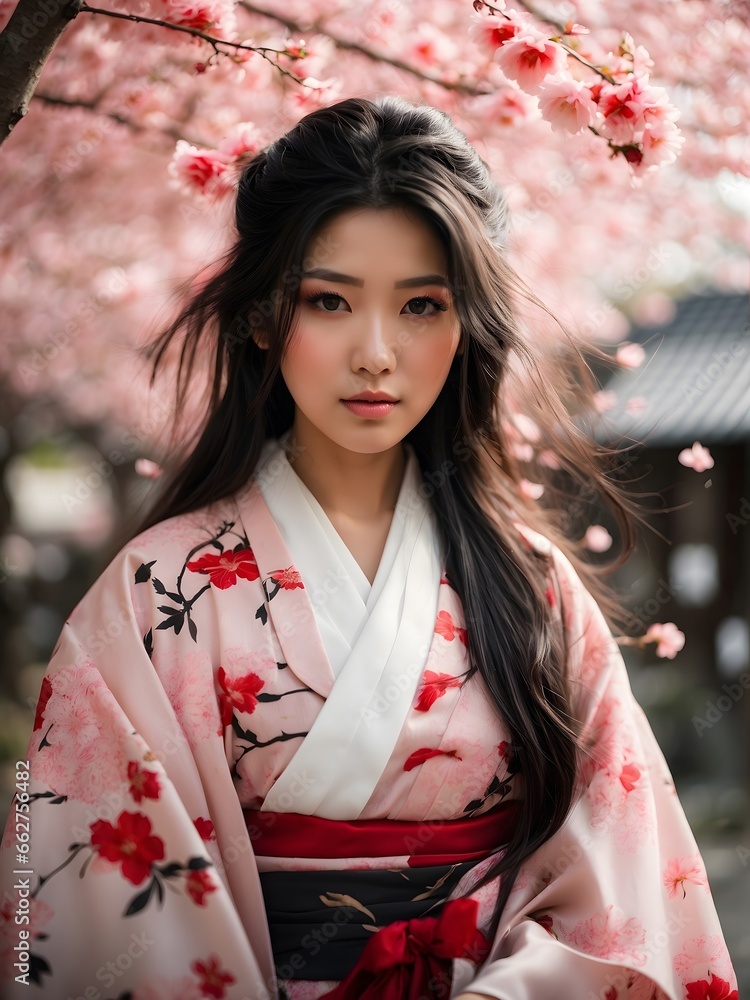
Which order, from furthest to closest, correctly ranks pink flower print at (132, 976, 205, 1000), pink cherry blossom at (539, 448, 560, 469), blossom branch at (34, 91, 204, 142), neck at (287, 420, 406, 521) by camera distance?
blossom branch at (34, 91, 204, 142)
pink cherry blossom at (539, 448, 560, 469)
neck at (287, 420, 406, 521)
pink flower print at (132, 976, 205, 1000)

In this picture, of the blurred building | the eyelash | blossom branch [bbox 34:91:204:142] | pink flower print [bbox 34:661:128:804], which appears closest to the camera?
pink flower print [bbox 34:661:128:804]

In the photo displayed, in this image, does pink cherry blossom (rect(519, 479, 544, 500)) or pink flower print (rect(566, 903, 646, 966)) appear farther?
pink cherry blossom (rect(519, 479, 544, 500))

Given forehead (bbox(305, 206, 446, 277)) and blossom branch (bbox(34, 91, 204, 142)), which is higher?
blossom branch (bbox(34, 91, 204, 142))

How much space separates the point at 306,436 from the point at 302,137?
0.66 metres

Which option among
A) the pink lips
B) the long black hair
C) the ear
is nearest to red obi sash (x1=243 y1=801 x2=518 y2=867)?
the long black hair

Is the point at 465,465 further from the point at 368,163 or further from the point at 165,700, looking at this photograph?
the point at 165,700

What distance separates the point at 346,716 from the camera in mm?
1812

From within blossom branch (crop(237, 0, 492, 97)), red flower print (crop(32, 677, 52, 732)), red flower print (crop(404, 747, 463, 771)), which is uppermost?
blossom branch (crop(237, 0, 492, 97))

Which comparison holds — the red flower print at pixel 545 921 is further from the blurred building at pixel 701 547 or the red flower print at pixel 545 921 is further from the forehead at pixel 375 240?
the blurred building at pixel 701 547

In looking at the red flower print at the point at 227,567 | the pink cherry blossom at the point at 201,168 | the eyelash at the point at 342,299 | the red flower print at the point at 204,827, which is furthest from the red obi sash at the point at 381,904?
the pink cherry blossom at the point at 201,168

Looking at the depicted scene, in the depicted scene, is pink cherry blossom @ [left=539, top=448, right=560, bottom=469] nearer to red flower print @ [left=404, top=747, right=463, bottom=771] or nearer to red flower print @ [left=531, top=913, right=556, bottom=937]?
red flower print @ [left=404, top=747, right=463, bottom=771]

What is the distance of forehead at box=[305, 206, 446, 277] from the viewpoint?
6.02 ft

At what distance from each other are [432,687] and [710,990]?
2.78 ft

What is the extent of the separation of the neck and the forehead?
44 cm
